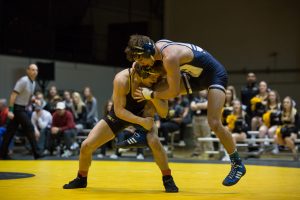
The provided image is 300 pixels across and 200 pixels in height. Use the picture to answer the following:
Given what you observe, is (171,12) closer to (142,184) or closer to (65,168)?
(65,168)

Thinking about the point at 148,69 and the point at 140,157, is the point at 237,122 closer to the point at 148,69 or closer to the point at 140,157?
the point at 140,157

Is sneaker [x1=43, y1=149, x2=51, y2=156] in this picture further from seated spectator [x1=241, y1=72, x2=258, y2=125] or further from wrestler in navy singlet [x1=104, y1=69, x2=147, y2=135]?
wrestler in navy singlet [x1=104, y1=69, x2=147, y2=135]

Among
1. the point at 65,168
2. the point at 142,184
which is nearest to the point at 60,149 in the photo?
the point at 65,168

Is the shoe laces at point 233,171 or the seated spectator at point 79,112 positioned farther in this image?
the seated spectator at point 79,112

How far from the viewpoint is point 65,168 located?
7.84 meters

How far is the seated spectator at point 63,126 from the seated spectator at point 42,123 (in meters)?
0.20

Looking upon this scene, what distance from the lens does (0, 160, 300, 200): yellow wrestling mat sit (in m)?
4.62

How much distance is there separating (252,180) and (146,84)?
181cm

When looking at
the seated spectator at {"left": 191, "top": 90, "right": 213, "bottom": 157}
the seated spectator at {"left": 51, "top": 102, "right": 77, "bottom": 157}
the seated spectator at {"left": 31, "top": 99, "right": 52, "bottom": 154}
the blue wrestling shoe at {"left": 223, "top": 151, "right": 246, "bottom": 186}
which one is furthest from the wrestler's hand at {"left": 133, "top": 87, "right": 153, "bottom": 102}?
the seated spectator at {"left": 31, "top": 99, "right": 52, "bottom": 154}

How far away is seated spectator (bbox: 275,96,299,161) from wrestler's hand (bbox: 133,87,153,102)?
212 inches

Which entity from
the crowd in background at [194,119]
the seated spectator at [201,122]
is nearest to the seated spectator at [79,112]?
the crowd in background at [194,119]

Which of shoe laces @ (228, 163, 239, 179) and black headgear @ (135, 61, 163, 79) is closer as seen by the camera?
black headgear @ (135, 61, 163, 79)

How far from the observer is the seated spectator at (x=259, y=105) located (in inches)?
428

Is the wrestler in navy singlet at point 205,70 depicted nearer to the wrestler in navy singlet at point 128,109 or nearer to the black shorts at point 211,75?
the black shorts at point 211,75
